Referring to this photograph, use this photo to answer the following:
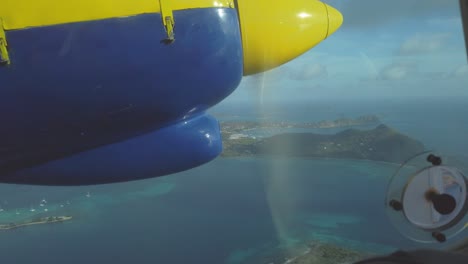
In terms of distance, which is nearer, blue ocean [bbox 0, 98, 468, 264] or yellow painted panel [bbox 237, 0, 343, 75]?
yellow painted panel [bbox 237, 0, 343, 75]

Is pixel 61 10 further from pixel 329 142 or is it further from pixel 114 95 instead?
pixel 329 142

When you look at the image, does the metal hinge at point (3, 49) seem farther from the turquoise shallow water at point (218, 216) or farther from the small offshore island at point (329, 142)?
the small offshore island at point (329, 142)

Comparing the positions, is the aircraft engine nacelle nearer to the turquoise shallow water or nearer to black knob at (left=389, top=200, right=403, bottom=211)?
black knob at (left=389, top=200, right=403, bottom=211)

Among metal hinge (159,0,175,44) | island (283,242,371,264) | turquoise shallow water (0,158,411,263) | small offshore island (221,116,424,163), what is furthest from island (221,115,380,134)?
metal hinge (159,0,175,44)

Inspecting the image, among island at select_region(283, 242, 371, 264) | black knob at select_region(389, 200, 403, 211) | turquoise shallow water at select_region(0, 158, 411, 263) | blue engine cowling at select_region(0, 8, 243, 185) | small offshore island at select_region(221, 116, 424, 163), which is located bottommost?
island at select_region(283, 242, 371, 264)

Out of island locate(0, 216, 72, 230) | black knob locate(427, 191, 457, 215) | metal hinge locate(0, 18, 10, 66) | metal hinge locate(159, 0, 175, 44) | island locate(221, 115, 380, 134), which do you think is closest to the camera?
black knob locate(427, 191, 457, 215)

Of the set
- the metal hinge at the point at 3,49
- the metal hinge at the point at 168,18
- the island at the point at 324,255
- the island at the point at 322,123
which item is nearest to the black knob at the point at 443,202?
the metal hinge at the point at 168,18

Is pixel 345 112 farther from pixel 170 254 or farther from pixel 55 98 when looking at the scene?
pixel 55 98
